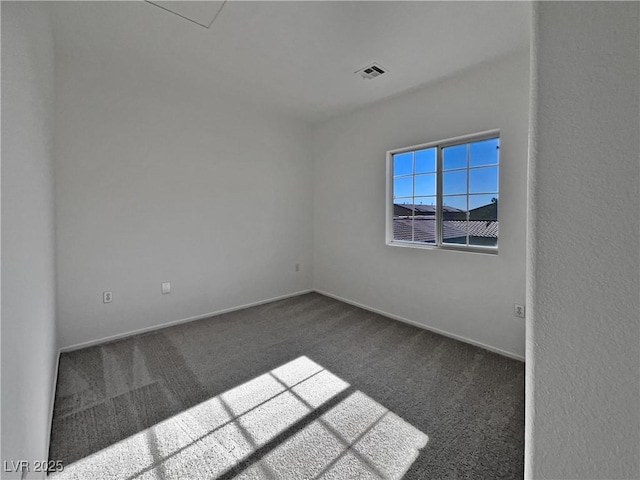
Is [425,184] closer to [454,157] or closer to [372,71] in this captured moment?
[454,157]

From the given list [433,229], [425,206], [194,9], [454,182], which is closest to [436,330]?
[433,229]

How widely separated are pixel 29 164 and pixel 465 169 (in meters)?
3.32

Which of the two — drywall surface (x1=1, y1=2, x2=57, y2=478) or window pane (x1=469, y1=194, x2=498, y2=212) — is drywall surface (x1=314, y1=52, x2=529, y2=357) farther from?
drywall surface (x1=1, y1=2, x2=57, y2=478)

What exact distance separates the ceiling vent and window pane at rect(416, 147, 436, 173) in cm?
99

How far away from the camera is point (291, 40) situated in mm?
2316

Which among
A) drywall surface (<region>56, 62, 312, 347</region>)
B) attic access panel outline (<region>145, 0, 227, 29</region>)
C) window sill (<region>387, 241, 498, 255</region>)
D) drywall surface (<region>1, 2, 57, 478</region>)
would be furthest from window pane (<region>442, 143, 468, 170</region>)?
drywall surface (<region>1, 2, 57, 478</region>)

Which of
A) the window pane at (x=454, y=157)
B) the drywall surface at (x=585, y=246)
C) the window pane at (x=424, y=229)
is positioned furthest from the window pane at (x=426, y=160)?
the drywall surface at (x=585, y=246)

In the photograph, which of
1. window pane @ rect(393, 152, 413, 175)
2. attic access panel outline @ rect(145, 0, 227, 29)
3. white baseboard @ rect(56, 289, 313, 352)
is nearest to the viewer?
attic access panel outline @ rect(145, 0, 227, 29)

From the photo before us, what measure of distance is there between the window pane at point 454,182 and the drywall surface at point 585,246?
270 centimetres

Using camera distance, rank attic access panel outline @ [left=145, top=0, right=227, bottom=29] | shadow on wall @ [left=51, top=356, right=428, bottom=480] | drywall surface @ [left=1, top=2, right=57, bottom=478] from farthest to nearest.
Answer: attic access panel outline @ [left=145, top=0, right=227, bottom=29] < shadow on wall @ [left=51, top=356, right=428, bottom=480] < drywall surface @ [left=1, top=2, right=57, bottom=478]

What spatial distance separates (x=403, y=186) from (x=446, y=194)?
0.56 meters

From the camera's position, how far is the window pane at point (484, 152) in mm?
2750

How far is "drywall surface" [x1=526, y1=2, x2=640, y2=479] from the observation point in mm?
446

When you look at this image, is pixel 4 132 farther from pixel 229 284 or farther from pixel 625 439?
pixel 229 284
